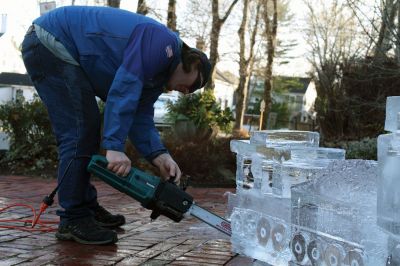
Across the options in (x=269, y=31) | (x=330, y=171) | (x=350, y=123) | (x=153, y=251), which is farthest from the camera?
(x=269, y=31)

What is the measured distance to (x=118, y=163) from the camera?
288 cm

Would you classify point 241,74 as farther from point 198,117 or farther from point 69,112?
point 69,112

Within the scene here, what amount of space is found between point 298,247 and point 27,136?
24.5 ft

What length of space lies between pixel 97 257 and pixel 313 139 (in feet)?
4.53

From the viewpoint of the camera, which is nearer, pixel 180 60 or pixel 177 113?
pixel 180 60

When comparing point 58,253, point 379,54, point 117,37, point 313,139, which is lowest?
point 58,253

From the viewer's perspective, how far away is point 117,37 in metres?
3.16

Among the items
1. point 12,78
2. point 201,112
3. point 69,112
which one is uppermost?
point 12,78

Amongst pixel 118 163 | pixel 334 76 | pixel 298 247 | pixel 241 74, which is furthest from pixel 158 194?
pixel 241 74

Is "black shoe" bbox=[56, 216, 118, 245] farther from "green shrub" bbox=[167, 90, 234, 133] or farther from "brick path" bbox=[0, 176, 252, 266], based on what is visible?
"green shrub" bbox=[167, 90, 234, 133]

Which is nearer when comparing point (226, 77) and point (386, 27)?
point (386, 27)

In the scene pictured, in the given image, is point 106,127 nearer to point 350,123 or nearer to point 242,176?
point 242,176

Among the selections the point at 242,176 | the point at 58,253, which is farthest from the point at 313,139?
the point at 58,253

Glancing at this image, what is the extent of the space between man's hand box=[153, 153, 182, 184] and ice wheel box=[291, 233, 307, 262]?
1.29m
